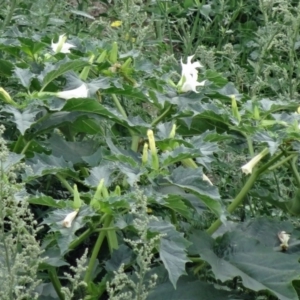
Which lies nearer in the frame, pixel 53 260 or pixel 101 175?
pixel 53 260

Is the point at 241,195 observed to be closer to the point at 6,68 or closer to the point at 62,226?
the point at 62,226

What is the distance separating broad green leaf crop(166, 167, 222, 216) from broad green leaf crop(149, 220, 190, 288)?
0.33 ft

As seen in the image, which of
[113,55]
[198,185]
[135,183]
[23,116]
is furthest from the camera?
[113,55]

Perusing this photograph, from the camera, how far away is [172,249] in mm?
1453

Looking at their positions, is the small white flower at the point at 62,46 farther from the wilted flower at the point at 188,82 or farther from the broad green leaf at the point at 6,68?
the wilted flower at the point at 188,82

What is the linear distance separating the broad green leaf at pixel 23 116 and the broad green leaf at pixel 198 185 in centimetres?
34

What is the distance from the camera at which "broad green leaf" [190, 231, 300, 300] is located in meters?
1.61

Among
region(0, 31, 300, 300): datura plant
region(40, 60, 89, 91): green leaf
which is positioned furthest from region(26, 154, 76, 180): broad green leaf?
region(40, 60, 89, 91): green leaf

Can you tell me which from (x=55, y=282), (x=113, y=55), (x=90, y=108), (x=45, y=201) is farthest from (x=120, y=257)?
(x=113, y=55)

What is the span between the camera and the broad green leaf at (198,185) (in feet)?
5.00

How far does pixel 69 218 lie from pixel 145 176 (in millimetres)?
221

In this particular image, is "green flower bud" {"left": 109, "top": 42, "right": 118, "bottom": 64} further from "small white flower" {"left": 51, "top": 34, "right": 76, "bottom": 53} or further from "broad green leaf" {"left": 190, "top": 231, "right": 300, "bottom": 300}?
"broad green leaf" {"left": 190, "top": 231, "right": 300, "bottom": 300}

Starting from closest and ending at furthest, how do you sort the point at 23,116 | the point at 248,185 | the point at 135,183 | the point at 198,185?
the point at 135,183
the point at 198,185
the point at 23,116
the point at 248,185

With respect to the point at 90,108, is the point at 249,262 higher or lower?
lower
